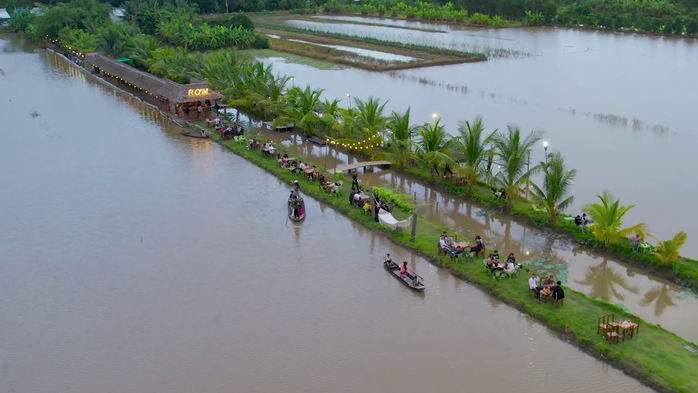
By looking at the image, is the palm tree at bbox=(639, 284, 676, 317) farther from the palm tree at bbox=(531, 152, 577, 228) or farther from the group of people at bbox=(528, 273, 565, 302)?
the palm tree at bbox=(531, 152, 577, 228)

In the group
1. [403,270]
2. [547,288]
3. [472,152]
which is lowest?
[403,270]

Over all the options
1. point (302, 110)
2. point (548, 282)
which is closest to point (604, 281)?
point (548, 282)

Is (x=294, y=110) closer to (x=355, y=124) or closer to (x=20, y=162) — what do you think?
(x=355, y=124)

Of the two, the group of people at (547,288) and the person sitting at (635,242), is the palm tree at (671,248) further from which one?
the group of people at (547,288)

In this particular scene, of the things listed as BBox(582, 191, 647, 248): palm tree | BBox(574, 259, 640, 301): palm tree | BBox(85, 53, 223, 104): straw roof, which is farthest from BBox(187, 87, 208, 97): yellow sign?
BBox(574, 259, 640, 301): palm tree

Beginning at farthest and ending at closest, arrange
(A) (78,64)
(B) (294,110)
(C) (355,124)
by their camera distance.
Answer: (A) (78,64) → (B) (294,110) → (C) (355,124)

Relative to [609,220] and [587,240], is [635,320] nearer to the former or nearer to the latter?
[609,220]

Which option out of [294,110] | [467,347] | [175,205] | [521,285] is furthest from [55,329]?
[294,110]
